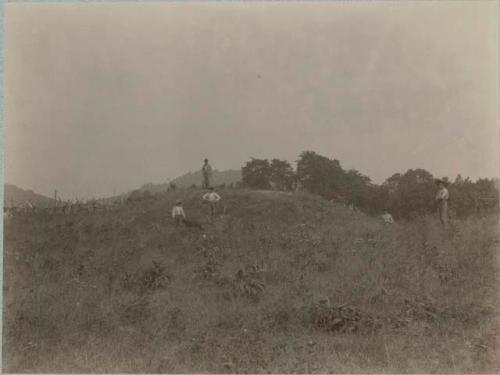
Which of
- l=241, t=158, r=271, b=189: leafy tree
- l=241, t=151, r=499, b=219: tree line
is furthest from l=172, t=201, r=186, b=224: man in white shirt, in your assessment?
l=241, t=158, r=271, b=189: leafy tree

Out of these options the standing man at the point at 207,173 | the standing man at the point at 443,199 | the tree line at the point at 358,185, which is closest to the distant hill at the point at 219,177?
the tree line at the point at 358,185

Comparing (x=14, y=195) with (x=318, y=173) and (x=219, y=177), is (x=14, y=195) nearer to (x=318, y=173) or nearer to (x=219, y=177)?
(x=318, y=173)

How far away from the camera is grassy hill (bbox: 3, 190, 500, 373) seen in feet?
25.5

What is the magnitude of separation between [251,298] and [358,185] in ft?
84.6

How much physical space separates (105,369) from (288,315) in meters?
3.71

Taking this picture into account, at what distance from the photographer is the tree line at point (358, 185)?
29781 mm

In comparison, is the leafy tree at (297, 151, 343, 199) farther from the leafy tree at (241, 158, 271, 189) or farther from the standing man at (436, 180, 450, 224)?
the standing man at (436, 180, 450, 224)

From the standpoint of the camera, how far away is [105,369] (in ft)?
24.8

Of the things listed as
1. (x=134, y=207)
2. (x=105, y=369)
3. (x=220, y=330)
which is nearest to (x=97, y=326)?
(x=105, y=369)

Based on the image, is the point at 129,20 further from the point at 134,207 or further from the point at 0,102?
the point at 134,207

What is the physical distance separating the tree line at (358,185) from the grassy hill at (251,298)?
13.7 metres

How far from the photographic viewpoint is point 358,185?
3494 centimetres

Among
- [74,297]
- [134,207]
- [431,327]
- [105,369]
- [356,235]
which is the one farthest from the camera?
[134,207]

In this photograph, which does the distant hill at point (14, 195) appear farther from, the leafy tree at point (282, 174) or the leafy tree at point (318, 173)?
the leafy tree at point (318, 173)
